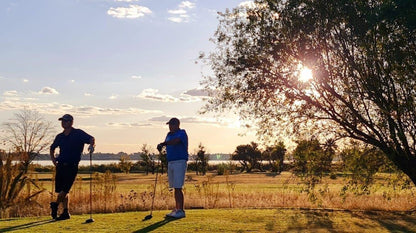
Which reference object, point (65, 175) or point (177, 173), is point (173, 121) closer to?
point (177, 173)

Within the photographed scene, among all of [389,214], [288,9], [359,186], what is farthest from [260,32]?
[389,214]

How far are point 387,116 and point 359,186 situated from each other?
9.22 ft

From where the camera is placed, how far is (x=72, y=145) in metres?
9.64

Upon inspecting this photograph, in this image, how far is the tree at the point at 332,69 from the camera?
12.6m

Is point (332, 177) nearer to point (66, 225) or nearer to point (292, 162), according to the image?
point (292, 162)

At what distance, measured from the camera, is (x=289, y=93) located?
579 inches

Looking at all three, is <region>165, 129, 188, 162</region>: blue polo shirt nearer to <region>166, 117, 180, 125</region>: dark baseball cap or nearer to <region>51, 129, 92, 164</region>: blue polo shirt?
<region>166, 117, 180, 125</region>: dark baseball cap

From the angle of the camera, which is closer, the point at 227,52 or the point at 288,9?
the point at 288,9

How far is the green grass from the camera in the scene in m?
8.25

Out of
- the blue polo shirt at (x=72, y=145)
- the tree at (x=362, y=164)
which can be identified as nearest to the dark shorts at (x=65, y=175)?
the blue polo shirt at (x=72, y=145)

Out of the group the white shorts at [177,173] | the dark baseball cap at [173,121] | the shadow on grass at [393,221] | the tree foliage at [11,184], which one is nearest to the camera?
the shadow on grass at [393,221]

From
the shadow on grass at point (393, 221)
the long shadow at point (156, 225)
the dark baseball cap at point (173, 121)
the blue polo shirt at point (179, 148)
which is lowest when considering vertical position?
the shadow on grass at point (393, 221)

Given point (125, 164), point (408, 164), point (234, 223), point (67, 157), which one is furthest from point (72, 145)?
point (125, 164)

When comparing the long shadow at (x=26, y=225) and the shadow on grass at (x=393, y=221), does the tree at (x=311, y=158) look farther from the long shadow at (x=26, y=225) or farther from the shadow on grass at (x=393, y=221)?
the long shadow at (x=26, y=225)
